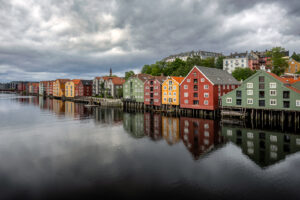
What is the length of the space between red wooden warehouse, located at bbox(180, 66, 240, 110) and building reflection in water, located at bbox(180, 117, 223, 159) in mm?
13605

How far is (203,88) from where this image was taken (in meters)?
53.8

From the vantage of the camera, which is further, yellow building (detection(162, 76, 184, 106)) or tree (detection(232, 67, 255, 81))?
tree (detection(232, 67, 255, 81))

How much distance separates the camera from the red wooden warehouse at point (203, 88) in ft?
172

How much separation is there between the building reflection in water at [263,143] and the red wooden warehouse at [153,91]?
34001mm

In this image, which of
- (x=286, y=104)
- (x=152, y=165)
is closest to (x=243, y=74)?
(x=286, y=104)

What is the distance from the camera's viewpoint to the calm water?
1563 cm

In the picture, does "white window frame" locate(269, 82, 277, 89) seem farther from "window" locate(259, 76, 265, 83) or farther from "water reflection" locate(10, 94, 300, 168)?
"water reflection" locate(10, 94, 300, 168)

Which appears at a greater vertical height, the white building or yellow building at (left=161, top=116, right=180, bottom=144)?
the white building

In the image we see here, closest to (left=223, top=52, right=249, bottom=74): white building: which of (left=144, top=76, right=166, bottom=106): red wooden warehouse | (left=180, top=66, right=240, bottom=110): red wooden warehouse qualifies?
(left=180, top=66, right=240, bottom=110): red wooden warehouse

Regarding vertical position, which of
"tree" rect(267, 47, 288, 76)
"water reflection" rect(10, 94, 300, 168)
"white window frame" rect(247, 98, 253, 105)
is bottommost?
"water reflection" rect(10, 94, 300, 168)

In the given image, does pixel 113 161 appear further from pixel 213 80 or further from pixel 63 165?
pixel 213 80

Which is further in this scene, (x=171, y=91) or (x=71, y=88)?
(x=71, y=88)

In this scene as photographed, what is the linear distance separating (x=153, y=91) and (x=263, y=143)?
45835 millimetres

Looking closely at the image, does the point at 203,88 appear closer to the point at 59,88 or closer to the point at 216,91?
the point at 216,91
